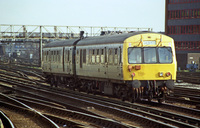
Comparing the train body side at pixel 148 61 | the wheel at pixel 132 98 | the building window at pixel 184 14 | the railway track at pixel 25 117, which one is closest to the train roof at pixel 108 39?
the train body side at pixel 148 61

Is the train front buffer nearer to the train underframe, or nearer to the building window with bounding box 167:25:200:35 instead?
the train underframe

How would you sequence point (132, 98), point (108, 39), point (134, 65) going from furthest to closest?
point (108, 39) < point (132, 98) < point (134, 65)

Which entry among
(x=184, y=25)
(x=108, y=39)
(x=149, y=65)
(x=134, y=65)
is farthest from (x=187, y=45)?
(x=134, y=65)

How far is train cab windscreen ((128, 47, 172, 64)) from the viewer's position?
1931 centimetres

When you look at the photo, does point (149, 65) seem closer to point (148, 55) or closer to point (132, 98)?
point (148, 55)

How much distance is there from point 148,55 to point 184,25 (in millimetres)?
59789

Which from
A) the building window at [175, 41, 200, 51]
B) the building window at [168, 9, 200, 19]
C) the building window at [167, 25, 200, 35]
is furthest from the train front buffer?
the building window at [175, 41, 200, 51]

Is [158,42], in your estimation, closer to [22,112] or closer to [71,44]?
[22,112]

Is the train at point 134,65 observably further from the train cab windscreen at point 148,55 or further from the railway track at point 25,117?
the railway track at point 25,117

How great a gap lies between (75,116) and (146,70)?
464cm

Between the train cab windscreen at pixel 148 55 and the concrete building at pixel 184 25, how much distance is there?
56.0 metres

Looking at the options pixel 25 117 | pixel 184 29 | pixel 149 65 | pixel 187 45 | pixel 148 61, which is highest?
pixel 184 29

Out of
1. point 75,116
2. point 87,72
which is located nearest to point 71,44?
point 87,72

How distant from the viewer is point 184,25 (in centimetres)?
7731
